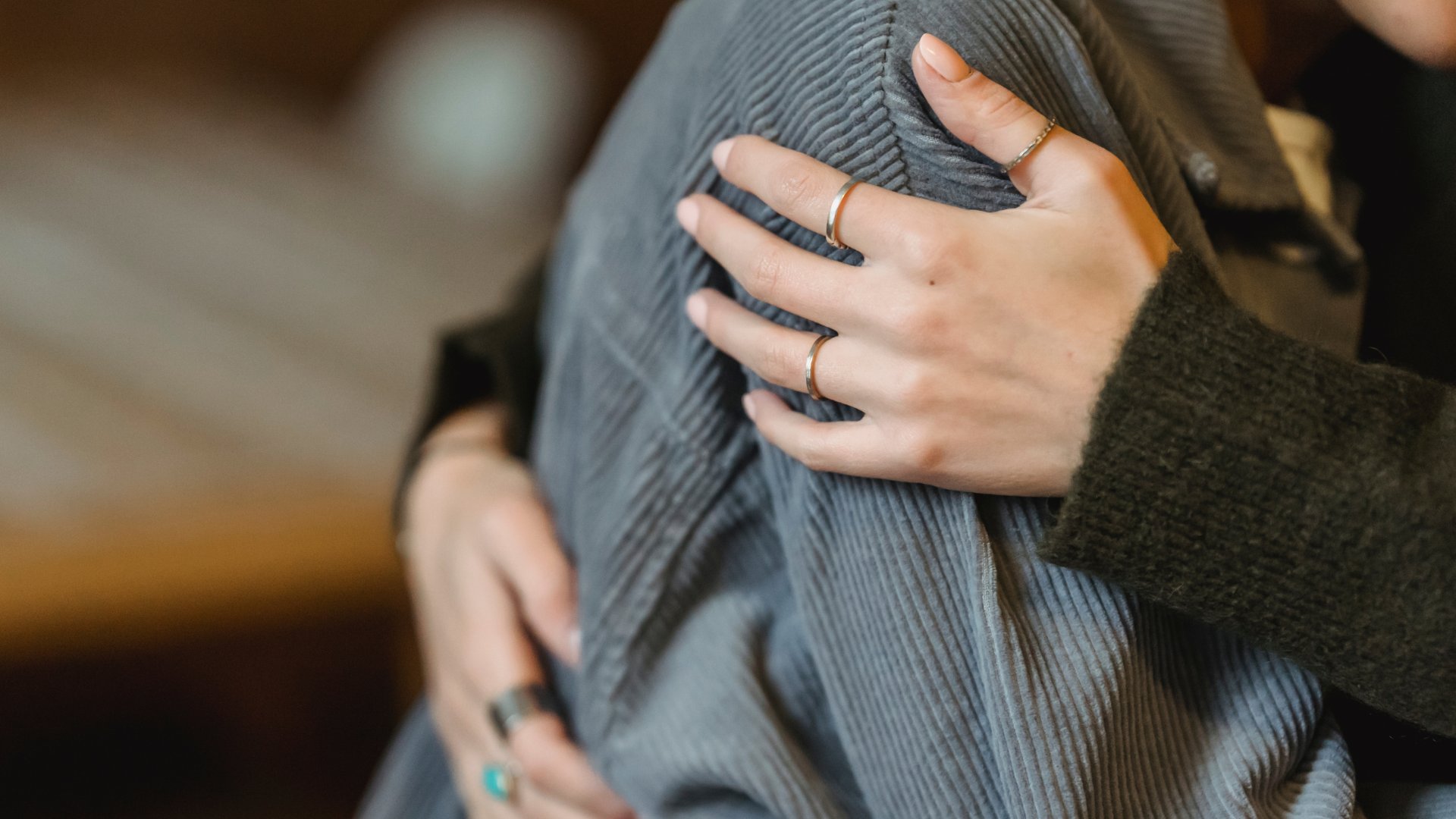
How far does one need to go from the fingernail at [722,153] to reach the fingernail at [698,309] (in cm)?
6

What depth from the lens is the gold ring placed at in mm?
444

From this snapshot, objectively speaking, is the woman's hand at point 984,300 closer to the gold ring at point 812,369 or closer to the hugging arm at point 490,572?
the gold ring at point 812,369

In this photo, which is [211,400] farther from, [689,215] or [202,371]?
[689,215]

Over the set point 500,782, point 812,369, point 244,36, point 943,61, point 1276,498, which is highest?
point 244,36

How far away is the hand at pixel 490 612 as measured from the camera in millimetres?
601

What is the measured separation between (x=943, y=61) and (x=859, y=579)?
22cm

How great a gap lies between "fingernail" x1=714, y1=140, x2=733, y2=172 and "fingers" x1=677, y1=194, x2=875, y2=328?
18mm

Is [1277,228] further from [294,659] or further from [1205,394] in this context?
[294,659]

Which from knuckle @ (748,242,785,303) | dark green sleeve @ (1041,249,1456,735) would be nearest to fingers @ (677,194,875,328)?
knuckle @ (748,242,785,303)

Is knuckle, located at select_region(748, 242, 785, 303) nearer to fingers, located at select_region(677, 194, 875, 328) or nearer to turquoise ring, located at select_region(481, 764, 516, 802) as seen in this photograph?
fingers, located at select_region(677, 194, 875, 328)

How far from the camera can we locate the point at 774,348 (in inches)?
17.9

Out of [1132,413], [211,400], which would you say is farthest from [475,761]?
[211,400]

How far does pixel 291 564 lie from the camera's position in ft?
4.21

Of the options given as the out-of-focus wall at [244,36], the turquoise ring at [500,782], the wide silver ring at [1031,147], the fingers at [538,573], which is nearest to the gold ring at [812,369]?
the wide silver ring at [1031,147]
